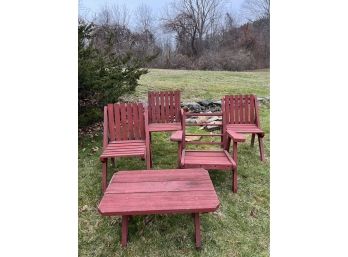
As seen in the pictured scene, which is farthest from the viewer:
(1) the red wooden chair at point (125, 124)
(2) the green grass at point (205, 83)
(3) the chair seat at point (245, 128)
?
(2) the green grass at point (205, 83)

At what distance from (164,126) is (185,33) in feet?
9.77

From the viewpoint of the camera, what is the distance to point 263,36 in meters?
8.73

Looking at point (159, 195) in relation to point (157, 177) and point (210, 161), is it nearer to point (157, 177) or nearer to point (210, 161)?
point (157, 177)

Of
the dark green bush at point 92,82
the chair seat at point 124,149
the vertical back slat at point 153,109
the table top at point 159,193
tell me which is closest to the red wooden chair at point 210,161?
→ the table top at point 159,193

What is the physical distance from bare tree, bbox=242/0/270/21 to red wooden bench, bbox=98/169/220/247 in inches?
190

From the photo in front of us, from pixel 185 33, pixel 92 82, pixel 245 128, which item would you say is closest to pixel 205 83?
pixel 185 33

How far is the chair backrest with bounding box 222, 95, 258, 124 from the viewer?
4.91 meters

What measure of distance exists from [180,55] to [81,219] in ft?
21.8

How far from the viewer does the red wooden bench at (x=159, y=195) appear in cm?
245

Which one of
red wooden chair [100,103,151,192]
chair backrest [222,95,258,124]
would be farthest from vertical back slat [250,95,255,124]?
red wooden chair [100,103,151,192]

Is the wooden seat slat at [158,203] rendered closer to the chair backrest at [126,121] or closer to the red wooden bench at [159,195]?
the red wooden bench at [159,195]

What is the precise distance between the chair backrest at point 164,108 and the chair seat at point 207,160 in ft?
3.86

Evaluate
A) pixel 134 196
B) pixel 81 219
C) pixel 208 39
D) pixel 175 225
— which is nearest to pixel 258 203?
pixel 175 225

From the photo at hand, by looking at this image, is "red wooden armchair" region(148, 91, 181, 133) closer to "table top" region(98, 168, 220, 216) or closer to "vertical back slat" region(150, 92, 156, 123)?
"vertical back slat" region(150, 92, 156, 123)
